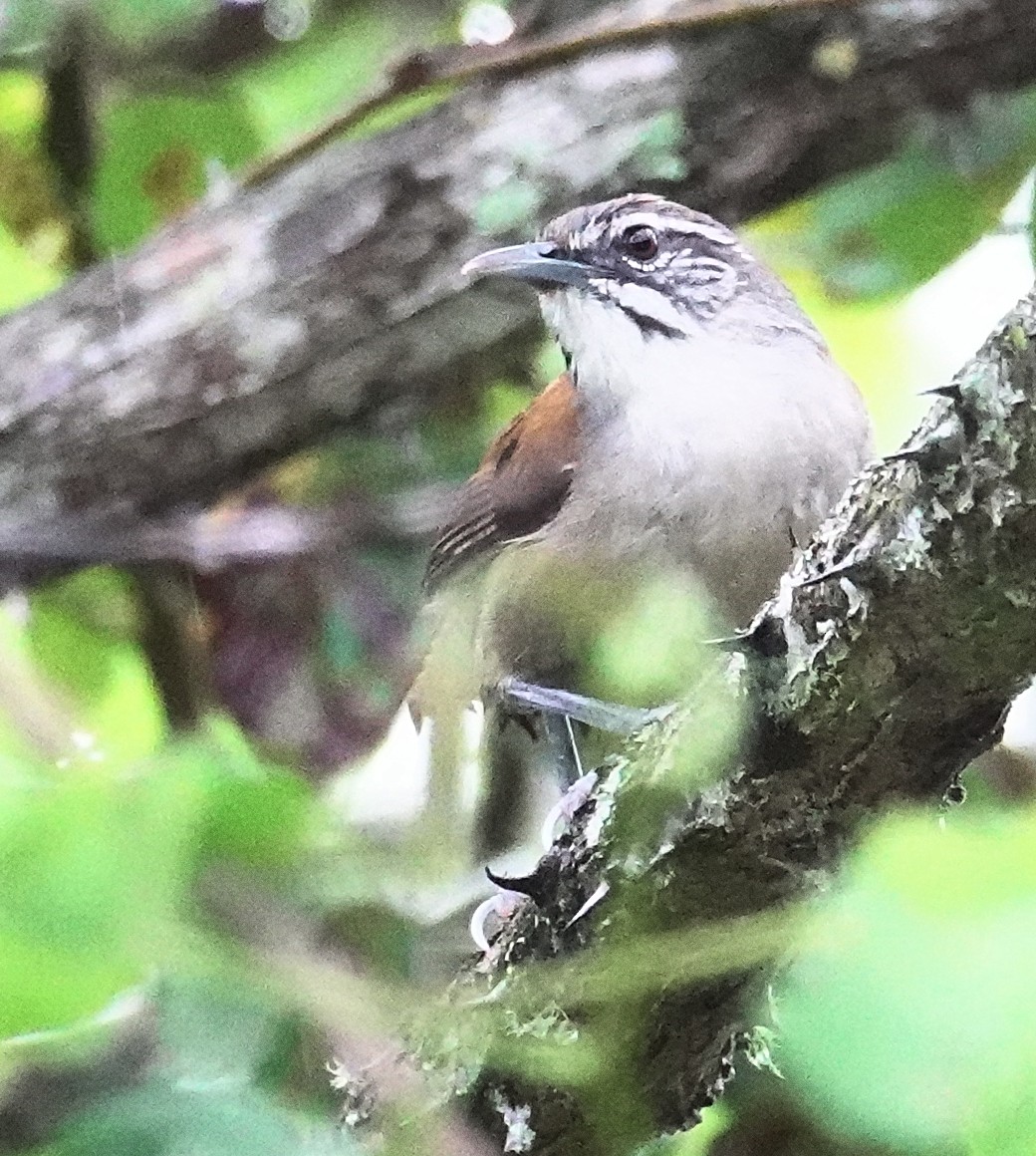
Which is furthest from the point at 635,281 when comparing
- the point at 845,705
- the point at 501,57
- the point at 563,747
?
the point at 845,705

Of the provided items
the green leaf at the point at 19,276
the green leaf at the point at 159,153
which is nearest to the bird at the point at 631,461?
the green leaf at the point at 159,153

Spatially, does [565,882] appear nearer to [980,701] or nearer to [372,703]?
[980,701]

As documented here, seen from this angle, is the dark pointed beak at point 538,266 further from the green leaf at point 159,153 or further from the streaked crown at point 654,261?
the green leaf at point 159,153

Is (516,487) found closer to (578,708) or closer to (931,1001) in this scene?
(578,708)

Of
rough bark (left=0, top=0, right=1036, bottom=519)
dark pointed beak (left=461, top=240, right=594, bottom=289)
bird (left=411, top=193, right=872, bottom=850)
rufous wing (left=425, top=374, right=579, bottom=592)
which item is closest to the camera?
bird (left=411, top=193, right=872, bottom=850)

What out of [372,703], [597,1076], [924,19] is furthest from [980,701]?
[924,19]

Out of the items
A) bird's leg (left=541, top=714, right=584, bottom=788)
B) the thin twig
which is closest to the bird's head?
the thin twig

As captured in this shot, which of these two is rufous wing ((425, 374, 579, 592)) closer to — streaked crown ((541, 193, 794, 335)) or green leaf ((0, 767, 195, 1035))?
streaked crown ((541, 193, 794, 335))
